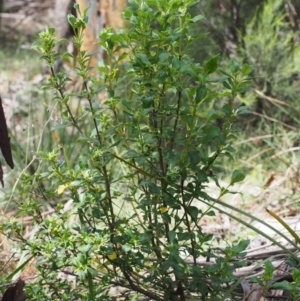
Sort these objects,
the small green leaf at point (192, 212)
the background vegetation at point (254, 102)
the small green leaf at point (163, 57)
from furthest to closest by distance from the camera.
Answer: the background vegetation at point (254, 102), the small green leaf at point (192, 212), the small green leaf at point (163, 57)

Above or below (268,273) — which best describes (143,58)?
above

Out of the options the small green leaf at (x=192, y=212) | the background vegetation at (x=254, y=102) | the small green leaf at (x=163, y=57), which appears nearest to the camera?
the small green leaf at (x=163, y=57)

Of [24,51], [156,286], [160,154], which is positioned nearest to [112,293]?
[156,286]

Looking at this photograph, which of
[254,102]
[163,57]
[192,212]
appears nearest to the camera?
[163,57]

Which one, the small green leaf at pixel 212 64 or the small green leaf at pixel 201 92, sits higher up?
the small green leaf at pixel 212 64

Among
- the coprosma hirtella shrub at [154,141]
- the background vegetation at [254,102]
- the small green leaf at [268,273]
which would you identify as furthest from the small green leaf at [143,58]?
the background vegetation at [254,102]

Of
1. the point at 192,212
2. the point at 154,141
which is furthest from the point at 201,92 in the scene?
the point at 192,212

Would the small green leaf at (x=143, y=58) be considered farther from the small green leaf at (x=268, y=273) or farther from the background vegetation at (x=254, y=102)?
the background vegetation at (x=254, y=102)

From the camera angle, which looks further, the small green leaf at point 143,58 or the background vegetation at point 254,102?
the background vegetation at point 254,102

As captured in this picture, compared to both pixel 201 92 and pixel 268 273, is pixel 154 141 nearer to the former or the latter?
pixel 201 92

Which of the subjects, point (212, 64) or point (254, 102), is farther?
point (254, 102)

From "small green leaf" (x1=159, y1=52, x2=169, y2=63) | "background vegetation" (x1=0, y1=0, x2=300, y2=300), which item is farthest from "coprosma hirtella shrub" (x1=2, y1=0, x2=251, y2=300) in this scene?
"background vegetation" (x1=0, y1=0, x2=300, y2=300)

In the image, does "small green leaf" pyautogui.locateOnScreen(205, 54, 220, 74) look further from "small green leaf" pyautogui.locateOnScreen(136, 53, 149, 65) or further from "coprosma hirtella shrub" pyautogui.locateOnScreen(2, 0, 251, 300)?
"small green leaf" pyautogui.locateOnScreen(136, 53, 149, 65)

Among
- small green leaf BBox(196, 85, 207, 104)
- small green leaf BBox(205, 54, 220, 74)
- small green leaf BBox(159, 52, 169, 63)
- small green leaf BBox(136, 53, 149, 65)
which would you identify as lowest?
small green leaf BBox(196, 85, 207, 104)
